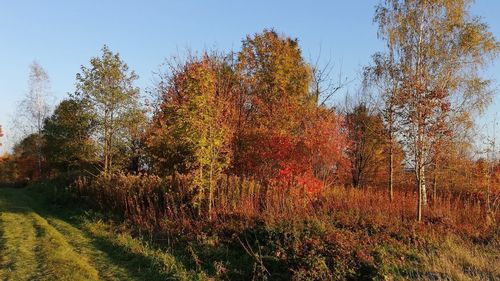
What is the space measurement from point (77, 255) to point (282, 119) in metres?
12.8

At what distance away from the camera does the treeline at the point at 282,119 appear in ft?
49.4

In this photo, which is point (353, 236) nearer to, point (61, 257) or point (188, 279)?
point (188, 279)

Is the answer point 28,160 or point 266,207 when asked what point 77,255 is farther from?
point 28,160

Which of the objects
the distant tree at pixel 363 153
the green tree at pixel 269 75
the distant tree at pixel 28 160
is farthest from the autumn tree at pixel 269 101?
the distant tree at pixel 28 160

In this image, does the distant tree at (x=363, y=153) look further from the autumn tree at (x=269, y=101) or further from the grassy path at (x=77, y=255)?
the grassy path at (x=77, y=255)

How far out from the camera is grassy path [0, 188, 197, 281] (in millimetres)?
9281

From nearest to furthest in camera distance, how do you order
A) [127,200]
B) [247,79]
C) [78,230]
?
[78,230] → [127,200] → [247,79]

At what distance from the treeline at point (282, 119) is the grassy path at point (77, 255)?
11.4 feet

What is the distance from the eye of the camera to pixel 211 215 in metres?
14.2

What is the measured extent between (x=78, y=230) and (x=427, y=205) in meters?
13.3

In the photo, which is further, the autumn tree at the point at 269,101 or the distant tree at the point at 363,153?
the distant tree at the point at 363,153

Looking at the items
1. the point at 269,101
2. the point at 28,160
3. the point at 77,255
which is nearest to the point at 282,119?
the point at 269,101

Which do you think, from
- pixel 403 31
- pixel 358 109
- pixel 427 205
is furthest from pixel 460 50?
pixel 358 109

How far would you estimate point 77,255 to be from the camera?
11.1 m
